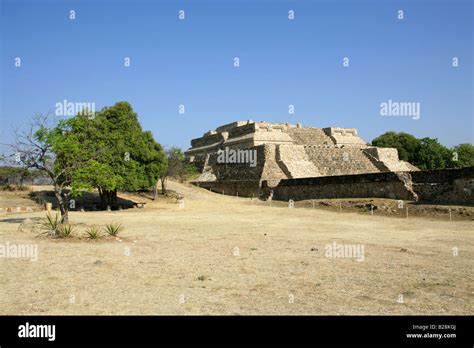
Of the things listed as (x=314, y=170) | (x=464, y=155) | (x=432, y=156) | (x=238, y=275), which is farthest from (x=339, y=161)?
(x=238, y=275)

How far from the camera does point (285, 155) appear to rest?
37.7m

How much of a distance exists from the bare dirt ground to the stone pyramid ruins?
74.4 ft

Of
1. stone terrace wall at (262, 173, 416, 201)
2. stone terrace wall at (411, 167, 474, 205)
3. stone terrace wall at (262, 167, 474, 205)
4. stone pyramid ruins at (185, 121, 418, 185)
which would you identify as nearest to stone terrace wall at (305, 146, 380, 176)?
stone pyramid ruins at (185, 121, 418, 185)

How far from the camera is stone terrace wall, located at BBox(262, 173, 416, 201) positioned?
24.0 metres

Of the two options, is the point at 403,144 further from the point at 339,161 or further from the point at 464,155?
the point at 339,161

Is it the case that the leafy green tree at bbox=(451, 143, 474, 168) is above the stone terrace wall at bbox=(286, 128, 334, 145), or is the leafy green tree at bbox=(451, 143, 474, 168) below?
below

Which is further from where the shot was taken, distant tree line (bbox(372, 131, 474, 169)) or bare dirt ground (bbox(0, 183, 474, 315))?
distant tree line (bbox(372, 131, 474, 169))

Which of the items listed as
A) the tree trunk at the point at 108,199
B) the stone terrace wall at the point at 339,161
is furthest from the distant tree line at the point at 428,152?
the tree trunk at the point at 108,199

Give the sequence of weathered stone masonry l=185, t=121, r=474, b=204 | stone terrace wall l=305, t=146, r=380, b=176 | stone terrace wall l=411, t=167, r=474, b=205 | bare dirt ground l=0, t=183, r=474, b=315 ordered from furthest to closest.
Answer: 1. stone terrace wall l=305, t=146, r=380, b=176
2. weathered stone masonry l=185, t=121, r=474, b=204
3. stone terrace wall l=411, t=167, r=474, b=205
4. bare dirt ground l=0, t=183, r=474, b=315

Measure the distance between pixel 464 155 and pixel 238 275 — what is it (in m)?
57.0

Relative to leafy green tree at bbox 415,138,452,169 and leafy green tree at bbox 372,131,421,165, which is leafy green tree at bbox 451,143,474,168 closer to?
leafy green tree at bbox 415,138,452,169
